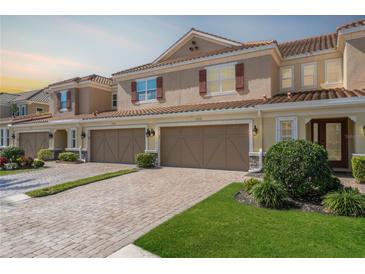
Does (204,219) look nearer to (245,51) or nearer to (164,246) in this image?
(164,246)

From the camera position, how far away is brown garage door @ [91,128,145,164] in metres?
16.1

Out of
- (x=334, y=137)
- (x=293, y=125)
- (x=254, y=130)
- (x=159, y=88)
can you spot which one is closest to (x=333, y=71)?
(x=334, y=137)

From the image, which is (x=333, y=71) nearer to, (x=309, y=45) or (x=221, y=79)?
(x=309, y=45)

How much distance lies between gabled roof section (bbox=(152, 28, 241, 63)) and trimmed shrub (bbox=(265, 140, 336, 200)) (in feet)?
35.9

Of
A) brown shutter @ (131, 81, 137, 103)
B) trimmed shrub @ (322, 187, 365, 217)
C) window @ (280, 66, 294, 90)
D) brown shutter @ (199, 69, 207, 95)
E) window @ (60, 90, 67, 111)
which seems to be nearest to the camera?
trimmed shrub @ (322, 187, 365, 217)

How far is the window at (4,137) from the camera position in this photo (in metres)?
25.0

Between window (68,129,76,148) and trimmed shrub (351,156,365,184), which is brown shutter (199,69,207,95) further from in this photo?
window (68,129,76,148)

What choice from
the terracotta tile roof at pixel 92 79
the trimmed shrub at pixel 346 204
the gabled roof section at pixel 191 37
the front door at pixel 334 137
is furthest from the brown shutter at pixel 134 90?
the trimmed shrub at pixel 346 204

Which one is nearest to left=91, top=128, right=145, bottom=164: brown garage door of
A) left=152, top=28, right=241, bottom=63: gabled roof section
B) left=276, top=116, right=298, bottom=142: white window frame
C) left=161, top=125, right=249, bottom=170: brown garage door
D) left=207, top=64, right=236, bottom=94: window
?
left=161, top=125, right=249, bottom=170: brown garage door

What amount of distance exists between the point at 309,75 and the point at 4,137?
97.5 feet

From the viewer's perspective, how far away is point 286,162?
6867 millimetres


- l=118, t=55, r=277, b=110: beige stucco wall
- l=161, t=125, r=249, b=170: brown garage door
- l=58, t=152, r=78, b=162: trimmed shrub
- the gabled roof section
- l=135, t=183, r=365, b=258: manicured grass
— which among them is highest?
the gabled roof section

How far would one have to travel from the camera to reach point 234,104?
13039mm

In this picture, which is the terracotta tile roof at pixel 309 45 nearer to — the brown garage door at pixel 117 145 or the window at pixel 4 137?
the brown garage door at pixel 117 145
